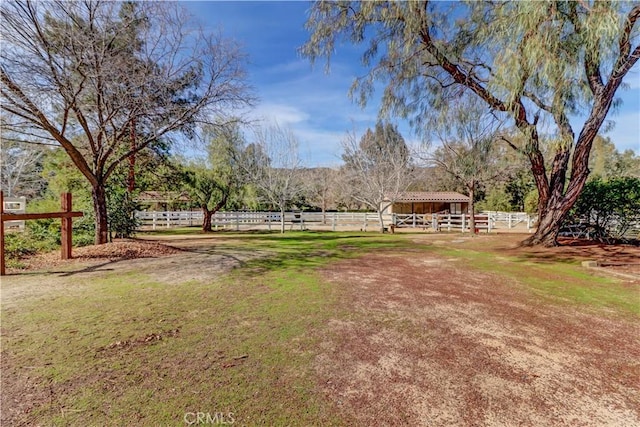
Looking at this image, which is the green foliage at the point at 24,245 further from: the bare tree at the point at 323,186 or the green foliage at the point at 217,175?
the bare tree at the point at 323,186

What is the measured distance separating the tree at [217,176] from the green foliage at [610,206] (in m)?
14.4

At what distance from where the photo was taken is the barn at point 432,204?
25781 millimetres

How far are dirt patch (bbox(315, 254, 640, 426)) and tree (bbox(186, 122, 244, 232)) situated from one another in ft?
42.7

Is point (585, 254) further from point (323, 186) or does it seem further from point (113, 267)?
point (323, 186)

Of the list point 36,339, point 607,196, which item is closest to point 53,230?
point 36,339

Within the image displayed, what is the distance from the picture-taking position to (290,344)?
2.80m

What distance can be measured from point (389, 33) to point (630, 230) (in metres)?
9.60

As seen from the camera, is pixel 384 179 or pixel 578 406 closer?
pixel 578 406

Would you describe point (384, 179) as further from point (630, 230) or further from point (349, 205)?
point (349, 205)

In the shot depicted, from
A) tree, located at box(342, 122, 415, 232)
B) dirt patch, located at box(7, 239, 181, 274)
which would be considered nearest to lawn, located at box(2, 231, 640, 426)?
dirt patch, located at box(7, 239, 181, 274)

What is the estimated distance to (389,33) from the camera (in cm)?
815

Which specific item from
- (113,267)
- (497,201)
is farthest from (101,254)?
(497,201)

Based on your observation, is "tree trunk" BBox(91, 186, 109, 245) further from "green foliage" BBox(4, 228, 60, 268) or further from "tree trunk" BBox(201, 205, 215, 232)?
"tree trunk" BBox(201, 205, 215, 232)

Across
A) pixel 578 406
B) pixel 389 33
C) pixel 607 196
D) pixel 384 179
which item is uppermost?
pixel 389 33
